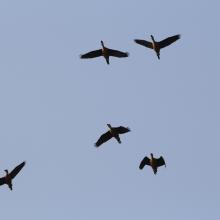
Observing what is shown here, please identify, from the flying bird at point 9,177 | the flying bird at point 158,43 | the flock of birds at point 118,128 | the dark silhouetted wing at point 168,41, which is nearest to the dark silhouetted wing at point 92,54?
the flock of birds at point 118,128

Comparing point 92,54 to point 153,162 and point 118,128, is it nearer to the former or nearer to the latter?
point 118,128

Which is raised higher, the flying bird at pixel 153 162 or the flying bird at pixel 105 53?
the flying bird at pixel 105 53

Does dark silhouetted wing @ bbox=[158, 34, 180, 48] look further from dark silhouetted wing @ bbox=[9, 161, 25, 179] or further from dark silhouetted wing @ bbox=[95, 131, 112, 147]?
dark silhouetted wing @ bbox=[9, 161, 25, 179]

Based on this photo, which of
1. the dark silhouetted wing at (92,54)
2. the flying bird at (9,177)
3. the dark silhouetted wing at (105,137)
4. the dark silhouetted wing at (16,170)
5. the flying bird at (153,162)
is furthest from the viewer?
the dark silhouetted wing at (16,170)

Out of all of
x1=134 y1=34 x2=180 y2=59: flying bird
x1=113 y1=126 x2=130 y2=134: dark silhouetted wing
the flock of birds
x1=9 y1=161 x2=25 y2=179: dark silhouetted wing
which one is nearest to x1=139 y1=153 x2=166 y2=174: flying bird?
the flock of birds

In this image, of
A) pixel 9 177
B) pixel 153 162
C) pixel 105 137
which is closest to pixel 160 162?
pixel 153 162

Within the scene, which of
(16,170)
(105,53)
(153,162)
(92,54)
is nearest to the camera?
(153,162)

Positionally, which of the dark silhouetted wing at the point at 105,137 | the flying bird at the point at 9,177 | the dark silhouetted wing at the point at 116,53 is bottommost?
the flying bird at the point at 9,177

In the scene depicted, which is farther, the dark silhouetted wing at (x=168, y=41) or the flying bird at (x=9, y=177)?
the flying bird at (x=9, y=177)

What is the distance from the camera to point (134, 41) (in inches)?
2653

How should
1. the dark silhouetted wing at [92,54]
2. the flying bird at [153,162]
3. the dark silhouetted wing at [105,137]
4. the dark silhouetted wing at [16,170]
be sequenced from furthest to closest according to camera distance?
the dark silhouetted wing at [16,170], the dark silhouetted wing at [92,54], the dark silhouetted wing at [105,137], the flying bird at [153,162]

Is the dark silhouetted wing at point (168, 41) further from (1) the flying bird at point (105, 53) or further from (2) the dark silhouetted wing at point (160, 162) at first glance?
(2) the dark silhouetted wing at point (160, 162)

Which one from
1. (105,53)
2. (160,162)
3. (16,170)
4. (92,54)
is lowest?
(160,162)

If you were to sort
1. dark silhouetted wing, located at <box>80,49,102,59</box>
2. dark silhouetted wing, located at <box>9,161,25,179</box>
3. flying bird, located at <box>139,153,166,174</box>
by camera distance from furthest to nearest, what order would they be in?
1. dark silhouetted wing, located at <box>9,161,25,179</box>
2. dark silhouetted wing, located at <box>80,49,102,59</box>
3. flying bird, located at <box>139,153,166,174</box>
